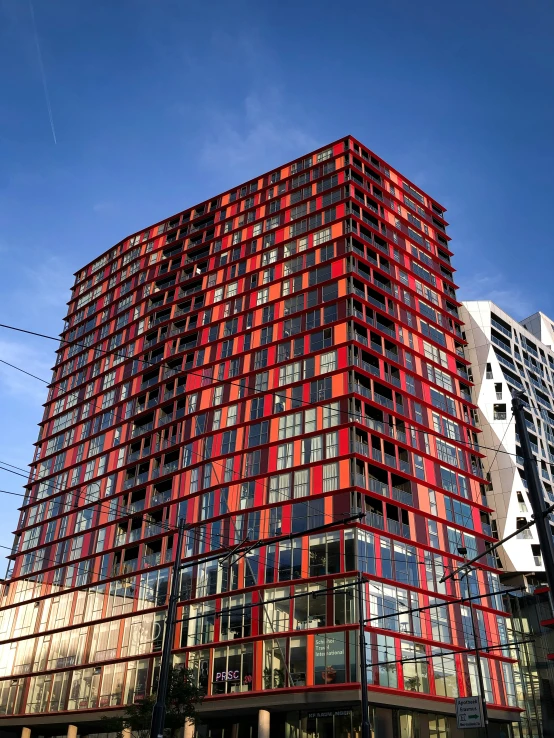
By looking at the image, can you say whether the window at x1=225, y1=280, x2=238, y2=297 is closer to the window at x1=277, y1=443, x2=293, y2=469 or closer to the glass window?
the window at x1=277, y1=443, x2=293, y2=469

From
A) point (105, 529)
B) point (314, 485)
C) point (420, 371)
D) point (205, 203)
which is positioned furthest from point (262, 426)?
point (205, 203)

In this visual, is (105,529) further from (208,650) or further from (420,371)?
(420,371)

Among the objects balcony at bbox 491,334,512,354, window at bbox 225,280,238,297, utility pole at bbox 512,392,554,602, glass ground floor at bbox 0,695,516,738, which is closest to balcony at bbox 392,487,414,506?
glass ground floor at bbox 0,695,516,738

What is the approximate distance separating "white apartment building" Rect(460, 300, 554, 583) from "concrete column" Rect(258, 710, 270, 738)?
1098 inches

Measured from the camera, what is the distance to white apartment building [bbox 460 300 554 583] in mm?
66312

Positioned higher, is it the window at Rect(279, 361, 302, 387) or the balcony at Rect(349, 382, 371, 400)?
the window at Rect(279, 361, 302, 387)

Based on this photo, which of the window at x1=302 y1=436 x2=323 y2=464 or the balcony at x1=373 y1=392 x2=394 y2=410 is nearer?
the window at x1=302 y1=436 x2=323 y2=464

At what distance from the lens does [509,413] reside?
238 feet

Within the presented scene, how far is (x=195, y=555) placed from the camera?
54.2 metres

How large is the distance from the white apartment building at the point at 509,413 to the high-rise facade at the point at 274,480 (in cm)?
860

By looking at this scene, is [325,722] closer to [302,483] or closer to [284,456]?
[302,483]

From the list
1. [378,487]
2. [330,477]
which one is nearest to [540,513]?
[330,477]

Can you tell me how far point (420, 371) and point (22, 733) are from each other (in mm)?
46613

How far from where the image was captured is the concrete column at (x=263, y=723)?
44375mm
